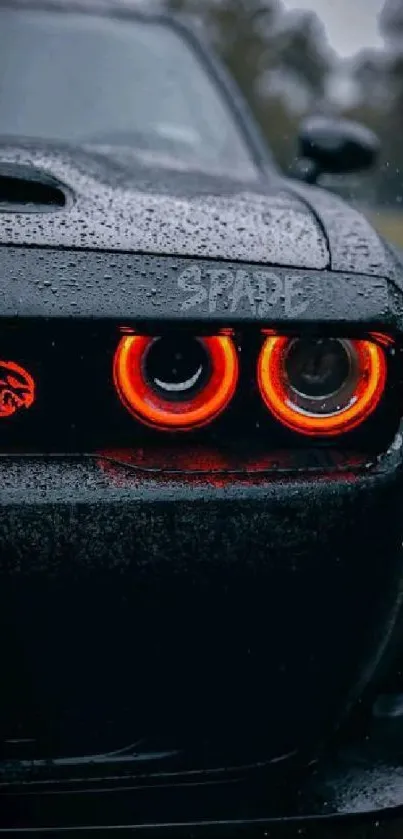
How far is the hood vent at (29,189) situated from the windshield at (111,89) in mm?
1216

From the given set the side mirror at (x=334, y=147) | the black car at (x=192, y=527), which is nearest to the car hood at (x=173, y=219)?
the black car at (x=192, y=527)

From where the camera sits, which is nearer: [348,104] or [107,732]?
[107,732]

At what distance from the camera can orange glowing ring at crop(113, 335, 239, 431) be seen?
50.7 inches

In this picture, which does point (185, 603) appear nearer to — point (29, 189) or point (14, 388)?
point (14, 388)

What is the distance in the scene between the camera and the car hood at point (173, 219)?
134cm

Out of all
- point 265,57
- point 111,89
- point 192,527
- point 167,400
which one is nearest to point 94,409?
point 167,400

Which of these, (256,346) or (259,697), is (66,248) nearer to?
(256,346)

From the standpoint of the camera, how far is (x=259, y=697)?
1.30 metres

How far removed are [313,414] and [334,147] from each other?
2159 millimetres

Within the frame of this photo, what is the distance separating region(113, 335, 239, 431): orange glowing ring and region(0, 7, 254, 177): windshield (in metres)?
1.52

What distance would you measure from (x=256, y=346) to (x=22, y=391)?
11.0 inches

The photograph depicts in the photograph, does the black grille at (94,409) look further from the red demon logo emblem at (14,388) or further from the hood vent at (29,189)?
the hood vent at (29,189)

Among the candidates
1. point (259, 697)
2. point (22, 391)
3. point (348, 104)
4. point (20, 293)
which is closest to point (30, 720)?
point (259, 697)

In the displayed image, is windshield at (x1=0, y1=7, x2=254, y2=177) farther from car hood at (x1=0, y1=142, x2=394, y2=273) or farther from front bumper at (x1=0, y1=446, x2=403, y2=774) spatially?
front bumper at (x1=0, y1=446, x2=403, y2=774)
